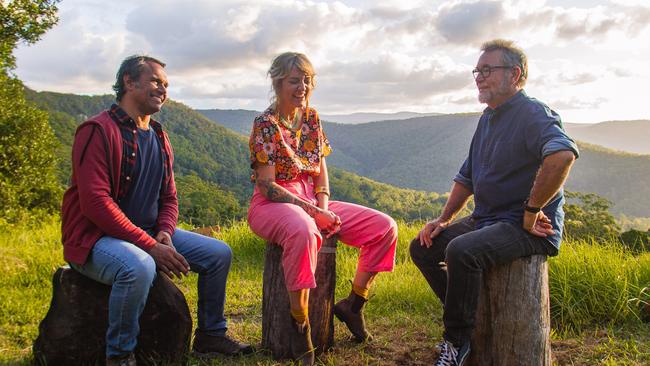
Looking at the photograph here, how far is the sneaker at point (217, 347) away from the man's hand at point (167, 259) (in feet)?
2.32

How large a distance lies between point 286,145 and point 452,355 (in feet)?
5.99

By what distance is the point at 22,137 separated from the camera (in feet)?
Answer: 34.2

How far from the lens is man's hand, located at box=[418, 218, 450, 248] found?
3.94 m

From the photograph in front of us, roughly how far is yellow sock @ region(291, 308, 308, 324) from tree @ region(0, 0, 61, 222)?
8.04 metres

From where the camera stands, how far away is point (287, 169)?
3.92 meters

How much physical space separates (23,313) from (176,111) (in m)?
106

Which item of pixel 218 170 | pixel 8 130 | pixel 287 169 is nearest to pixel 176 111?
pixel 218 170

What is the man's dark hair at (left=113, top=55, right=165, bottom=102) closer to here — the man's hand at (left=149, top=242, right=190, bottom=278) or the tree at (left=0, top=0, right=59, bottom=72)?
the man's hand at (left=149, top=242, right=190, bottom=278)

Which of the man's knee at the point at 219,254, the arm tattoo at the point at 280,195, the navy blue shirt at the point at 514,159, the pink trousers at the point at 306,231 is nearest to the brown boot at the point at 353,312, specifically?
the pink trousers at the point at 306,231

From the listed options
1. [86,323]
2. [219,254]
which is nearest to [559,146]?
[219,254]

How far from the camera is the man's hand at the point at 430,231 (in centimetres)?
394

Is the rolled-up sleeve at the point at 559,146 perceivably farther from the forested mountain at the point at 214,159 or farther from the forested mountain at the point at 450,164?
the forested mountain at the point at 450,164

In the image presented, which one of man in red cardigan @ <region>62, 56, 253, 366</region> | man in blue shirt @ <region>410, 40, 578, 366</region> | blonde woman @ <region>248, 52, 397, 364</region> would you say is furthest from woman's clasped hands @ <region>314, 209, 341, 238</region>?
man in blue shirt @ <region>410, 40, 578, 366</region>

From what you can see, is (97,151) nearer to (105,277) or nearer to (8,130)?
(105,277)
